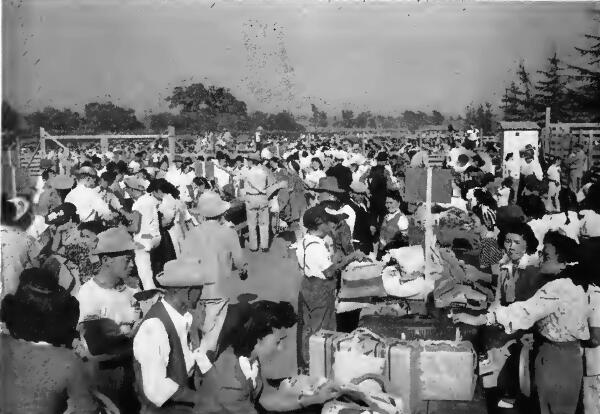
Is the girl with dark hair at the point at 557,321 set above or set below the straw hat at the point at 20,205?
below

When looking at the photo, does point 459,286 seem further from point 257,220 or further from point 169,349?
point 257,220

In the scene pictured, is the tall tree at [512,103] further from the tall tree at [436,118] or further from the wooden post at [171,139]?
the wooden post at [171,139]

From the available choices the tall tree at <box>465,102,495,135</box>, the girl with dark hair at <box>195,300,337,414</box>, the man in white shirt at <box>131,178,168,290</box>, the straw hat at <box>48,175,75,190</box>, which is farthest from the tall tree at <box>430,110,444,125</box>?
the girl with dark hair at <box>195,300,337,414</box>

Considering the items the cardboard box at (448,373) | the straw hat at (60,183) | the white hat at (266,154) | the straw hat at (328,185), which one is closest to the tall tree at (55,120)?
the straw hat at (60,183)

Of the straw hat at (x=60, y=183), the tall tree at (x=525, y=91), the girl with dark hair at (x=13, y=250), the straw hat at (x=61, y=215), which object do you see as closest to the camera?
the girl with dark hair at (x=13, y=250)

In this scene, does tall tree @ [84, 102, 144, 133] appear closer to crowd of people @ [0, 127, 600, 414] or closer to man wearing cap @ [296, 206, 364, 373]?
crowd of people @ [0, 127, 600, 414]

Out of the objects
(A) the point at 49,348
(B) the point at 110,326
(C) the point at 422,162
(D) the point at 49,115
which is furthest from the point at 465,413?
(C) the point at 422,162

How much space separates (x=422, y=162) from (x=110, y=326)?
314 inches

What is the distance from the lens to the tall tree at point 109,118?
23.9ft

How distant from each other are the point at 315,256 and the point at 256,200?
5.34m

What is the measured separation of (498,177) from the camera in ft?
27.7

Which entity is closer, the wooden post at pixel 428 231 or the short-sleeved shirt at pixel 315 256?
the short-sleeved shirt at pixel 315 256

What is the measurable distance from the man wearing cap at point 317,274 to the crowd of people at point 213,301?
0.01 m

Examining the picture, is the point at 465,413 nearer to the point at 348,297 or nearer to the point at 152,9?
the point at 348,297
